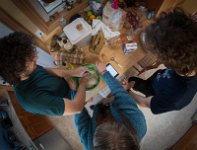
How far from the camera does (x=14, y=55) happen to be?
160cm

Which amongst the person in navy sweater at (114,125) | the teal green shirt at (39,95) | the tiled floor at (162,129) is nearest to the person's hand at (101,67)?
the person in navy sweater at (114,125)

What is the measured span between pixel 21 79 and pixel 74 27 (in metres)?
0.67

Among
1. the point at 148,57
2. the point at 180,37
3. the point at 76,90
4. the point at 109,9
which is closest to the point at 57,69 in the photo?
the point at 76,90

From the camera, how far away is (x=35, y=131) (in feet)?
8.17

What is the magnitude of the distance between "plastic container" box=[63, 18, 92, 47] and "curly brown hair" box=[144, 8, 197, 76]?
67cm

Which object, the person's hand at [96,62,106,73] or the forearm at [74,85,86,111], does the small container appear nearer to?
the person's hand at [96,62,106,73]

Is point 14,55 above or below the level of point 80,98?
above

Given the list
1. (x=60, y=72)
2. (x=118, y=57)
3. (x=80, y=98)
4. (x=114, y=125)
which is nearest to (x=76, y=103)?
(x=80, y=98)

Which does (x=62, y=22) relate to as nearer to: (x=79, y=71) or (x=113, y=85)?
(x=79, y=71)

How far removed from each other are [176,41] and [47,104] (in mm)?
913

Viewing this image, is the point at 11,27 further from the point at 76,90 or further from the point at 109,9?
the point at 109,9

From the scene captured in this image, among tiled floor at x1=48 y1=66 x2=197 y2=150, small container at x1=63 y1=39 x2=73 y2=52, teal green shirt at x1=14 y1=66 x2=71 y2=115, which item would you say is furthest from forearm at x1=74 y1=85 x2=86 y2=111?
tiled floor at x1=48 y1=66 x2=197 y2=150

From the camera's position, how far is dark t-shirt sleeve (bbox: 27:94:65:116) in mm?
1651

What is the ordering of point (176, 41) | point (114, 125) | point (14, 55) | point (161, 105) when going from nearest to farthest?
1. point (114, 125)
2. point (176, 41)
3. point (14, 55)
4. point (161, 105)
